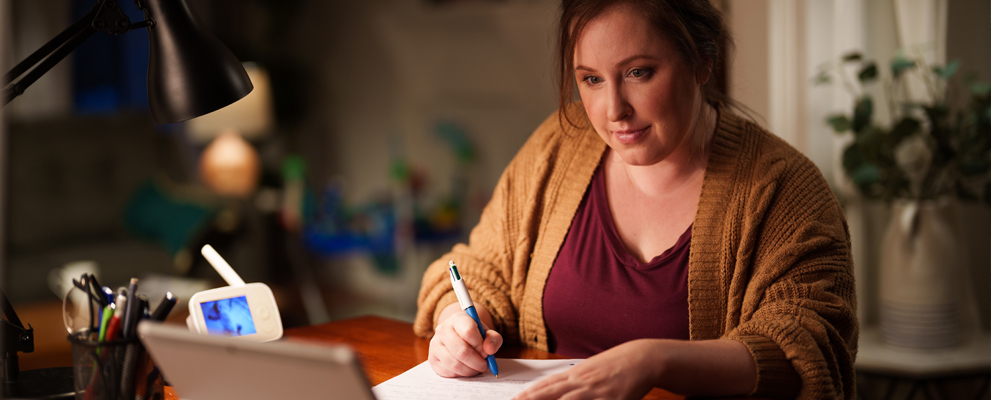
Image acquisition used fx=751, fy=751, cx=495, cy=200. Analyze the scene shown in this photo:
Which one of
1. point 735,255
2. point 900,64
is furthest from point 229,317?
point 900,64

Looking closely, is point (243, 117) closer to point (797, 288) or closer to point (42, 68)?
point (42, 68)

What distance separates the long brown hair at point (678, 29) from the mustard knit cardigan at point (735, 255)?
116 millimetres

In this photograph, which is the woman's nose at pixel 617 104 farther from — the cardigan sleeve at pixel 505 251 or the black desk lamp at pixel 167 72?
the black desk lamp at pixel 167 72

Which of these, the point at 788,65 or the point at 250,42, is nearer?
the point at 788,65

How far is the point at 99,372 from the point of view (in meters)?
0.79

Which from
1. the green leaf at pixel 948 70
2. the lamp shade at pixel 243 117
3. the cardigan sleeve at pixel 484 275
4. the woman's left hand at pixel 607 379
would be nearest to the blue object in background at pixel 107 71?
the lamp shade at pixel 243 117

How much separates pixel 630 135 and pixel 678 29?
0.54 feet

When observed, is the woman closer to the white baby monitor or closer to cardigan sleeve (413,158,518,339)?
cardigan sleeve (413,158,518,339)

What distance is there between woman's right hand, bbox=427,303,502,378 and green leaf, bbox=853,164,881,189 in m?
1.57

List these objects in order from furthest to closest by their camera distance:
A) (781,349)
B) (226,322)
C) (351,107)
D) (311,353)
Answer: (351,107) → (226,322) → (781,349) → (311,353)

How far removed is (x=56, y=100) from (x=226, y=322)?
3745mm

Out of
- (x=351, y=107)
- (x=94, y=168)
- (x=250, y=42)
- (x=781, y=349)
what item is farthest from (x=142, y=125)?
(x=781, y=349)

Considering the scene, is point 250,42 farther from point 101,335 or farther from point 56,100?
point 101,335

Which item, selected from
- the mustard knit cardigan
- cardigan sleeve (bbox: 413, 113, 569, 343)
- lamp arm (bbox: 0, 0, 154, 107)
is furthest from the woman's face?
lamp arm (bbox: 0, 0, 154, 107)
